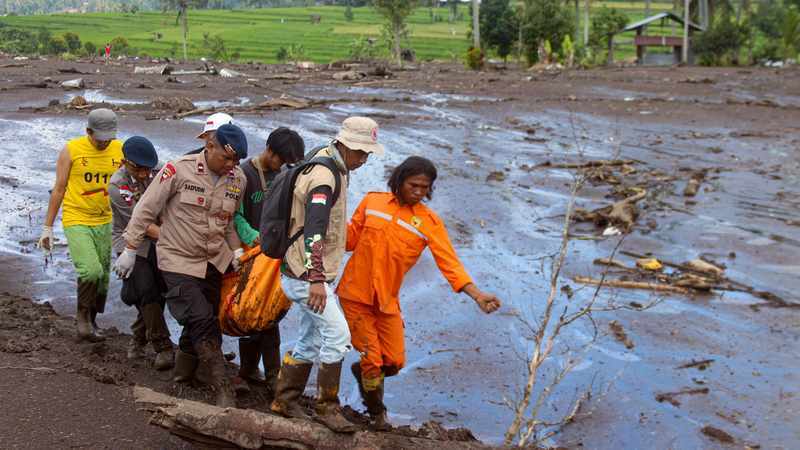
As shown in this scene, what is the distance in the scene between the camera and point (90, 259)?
19.0 ft

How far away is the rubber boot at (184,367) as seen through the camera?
5.15 metres

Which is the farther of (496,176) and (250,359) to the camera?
(496,176)

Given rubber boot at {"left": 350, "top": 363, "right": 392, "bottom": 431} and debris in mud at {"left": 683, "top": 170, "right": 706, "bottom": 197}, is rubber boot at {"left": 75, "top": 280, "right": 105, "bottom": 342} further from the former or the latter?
debris in mud at {"left": 683, "top": 170, "right": 706, "bottom": 197}

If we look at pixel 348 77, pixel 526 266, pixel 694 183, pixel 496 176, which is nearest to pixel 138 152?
pixel 526 266

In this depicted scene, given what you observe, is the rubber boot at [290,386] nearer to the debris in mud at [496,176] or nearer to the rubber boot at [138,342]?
the rubber boot at [138,342]

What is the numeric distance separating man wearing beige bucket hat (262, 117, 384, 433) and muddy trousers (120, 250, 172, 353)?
1252mm

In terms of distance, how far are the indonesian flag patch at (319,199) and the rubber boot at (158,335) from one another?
1794 millimetres

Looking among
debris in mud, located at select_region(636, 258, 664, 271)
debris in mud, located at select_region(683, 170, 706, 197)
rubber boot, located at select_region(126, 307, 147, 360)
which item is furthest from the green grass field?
rubber boot, located at select_region(126, 307, 147, 360)

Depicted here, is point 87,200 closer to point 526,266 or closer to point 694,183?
point 526,266

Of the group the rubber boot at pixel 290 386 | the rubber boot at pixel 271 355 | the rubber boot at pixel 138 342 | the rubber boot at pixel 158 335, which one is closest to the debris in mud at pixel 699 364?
the rubber boot at pixel 271 355

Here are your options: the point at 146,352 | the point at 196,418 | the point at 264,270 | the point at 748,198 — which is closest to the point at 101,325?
the point at 146,352

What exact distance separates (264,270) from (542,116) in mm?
Answer: 17468

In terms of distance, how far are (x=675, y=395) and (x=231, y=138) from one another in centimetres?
410

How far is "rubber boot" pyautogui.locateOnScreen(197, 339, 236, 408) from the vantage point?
4.78m
